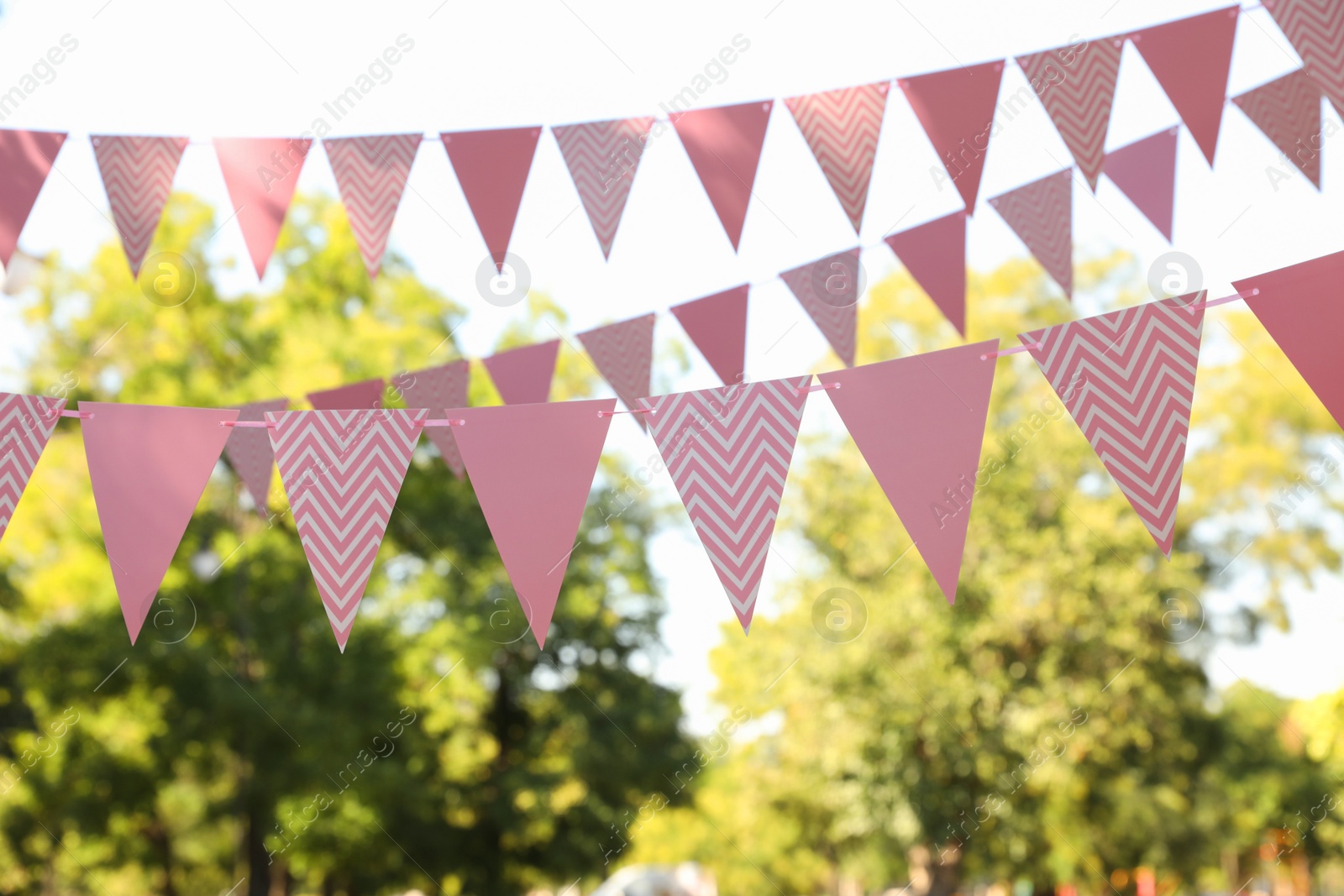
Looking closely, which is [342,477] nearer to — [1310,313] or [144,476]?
[144,476]

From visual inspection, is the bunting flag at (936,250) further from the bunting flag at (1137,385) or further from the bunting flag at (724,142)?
the bunting flag at (1137,385)

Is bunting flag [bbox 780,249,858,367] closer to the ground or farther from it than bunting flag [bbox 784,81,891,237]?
closer to the ground

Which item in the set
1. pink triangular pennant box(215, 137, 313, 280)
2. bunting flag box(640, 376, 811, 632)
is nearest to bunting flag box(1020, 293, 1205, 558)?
bunting flag box(640, 376, 811, 632)

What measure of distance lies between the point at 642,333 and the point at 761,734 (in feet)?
39.7

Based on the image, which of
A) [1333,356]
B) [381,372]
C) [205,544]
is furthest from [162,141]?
[205,544]

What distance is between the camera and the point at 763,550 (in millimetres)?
3318

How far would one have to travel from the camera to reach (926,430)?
3.24m

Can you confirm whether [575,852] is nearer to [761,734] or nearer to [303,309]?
[761,734]

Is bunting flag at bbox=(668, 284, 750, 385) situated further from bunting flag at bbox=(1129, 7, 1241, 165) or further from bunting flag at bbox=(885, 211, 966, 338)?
bunting flag at bbox=(1129, 7, 1241, 165)

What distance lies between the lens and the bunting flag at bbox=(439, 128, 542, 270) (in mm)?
4461

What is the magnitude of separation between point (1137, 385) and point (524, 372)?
3041 mm

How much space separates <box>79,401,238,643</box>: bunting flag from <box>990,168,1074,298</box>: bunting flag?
3.49m

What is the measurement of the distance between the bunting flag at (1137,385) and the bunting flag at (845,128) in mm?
1549

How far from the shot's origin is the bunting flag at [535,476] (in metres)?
3.36
